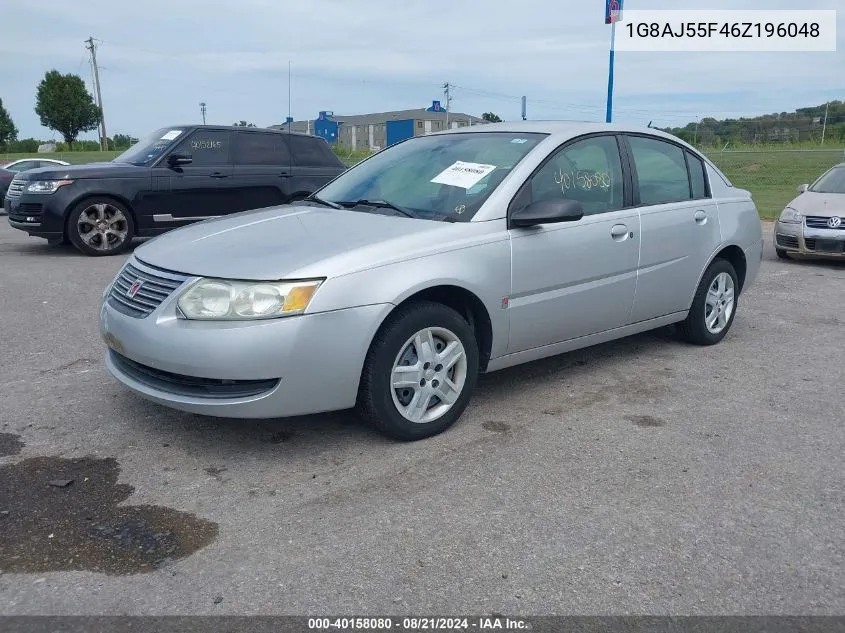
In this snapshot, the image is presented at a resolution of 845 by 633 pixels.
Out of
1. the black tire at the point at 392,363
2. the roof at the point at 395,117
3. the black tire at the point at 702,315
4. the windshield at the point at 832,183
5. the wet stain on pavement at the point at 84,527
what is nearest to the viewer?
the wet stain on pavement at the point at 84,527

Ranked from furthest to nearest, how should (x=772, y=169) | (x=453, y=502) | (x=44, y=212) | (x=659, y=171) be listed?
(x=772, y=169)
(x=44, y=212)
(x=659, y=171)
(x=453, y=502)

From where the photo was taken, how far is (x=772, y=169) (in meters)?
26.2

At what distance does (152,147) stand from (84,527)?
848cm

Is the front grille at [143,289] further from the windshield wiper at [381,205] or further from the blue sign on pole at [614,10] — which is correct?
the blue sign on pole at [614,10]

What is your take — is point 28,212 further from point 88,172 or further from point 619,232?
point 619,232

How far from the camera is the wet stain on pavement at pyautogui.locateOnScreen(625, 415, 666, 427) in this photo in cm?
425

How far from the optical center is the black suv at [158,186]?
32.9 ft

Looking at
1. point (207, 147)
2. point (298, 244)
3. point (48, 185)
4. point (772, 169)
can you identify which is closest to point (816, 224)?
point (207, 147)

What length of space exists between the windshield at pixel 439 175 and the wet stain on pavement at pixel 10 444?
217 cm

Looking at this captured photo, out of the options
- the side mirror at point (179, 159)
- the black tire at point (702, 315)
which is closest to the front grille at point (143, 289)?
the black tire at point (702, 315)

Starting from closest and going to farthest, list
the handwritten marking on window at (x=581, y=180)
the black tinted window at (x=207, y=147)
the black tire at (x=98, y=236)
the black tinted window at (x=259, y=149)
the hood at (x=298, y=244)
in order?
the hood at (x=298, y=244), the handwritten marking on window at (x=581, y=180), the black tire at (x=98, y=236), the black tinted window at (x=207, y=147), the black tinted window at (x=259, y=149)

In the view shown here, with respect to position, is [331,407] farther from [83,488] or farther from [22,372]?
[22,372]

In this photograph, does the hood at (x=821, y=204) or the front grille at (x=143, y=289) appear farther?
the hood at (x=821, y=204)

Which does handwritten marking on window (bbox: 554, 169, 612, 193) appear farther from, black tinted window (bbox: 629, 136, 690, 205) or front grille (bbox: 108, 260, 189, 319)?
front grille (bbox: 108, 260, 189, 319)
